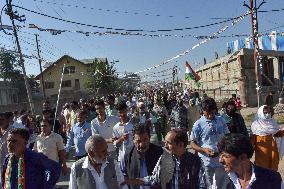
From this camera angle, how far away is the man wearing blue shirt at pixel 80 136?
805 centimetres

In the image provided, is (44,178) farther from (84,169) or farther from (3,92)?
(3,92)

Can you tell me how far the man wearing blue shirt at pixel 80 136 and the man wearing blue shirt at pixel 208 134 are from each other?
2.70 m

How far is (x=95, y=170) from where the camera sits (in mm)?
4156

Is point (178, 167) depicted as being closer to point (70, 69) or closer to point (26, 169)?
point (26, 169)

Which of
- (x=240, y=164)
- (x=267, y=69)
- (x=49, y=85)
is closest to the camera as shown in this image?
(x=240, y=164)

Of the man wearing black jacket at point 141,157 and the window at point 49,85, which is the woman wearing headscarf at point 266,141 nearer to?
the man wearing black jacket at point 141,157

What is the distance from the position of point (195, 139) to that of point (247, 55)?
882 inches

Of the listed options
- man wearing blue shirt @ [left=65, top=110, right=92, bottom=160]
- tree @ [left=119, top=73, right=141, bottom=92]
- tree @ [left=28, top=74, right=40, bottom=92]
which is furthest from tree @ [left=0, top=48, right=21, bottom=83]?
man wearing blue shirt @ [left=65, top=110, right=92, bottom=160]

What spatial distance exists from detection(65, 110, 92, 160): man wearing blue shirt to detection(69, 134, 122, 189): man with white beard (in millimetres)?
3874

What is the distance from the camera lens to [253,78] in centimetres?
2747

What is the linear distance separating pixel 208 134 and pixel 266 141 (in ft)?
3.95

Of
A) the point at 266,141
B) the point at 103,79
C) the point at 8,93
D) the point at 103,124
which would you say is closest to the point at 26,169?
the point at 103,124

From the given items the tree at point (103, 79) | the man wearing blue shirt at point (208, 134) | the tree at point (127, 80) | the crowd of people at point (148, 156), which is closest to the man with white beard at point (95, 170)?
the crowd of people at point (148, 156)

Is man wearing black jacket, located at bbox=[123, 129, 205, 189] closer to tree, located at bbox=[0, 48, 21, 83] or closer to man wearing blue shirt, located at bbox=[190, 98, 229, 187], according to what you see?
man wearing blue shirt, located at bbox=[190, 98, 229, 187]
